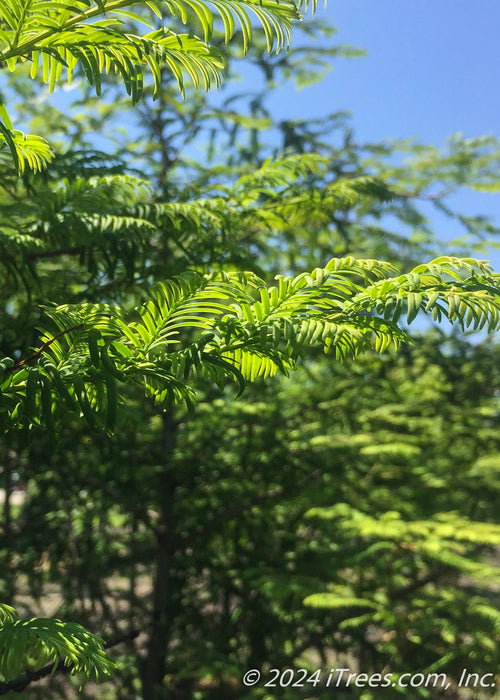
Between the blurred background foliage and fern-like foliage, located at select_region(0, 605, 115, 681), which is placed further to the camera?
the blurred background foliage

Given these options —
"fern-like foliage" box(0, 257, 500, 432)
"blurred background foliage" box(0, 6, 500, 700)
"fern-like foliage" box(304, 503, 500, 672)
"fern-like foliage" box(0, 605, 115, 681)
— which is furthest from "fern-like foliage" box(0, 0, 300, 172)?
"fern-like foliage" box(304, 503, 500, 672)

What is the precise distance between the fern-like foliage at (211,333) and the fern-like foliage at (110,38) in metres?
0.44

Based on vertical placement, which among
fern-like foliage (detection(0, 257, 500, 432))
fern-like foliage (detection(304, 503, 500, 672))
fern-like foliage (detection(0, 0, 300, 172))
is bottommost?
fern-like foliage (detection(304, 503, 500, 672))

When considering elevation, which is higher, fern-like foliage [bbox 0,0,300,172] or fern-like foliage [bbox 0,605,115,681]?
fern-like foliage [bbox 0,0,300,172]

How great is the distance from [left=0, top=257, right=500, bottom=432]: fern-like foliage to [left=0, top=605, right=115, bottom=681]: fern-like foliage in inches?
17.5

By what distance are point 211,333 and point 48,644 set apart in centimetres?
74

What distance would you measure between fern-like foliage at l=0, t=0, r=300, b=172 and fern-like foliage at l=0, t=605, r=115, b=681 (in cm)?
100

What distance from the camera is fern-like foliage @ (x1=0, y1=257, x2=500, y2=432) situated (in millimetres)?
1342

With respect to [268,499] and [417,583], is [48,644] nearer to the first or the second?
[268,499]

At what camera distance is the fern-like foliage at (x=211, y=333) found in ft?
4.40

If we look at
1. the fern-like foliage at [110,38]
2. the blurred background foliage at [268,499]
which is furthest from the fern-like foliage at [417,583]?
the fern-like foliage at [110,38]

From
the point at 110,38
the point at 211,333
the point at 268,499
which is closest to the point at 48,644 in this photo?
the point at 211,333

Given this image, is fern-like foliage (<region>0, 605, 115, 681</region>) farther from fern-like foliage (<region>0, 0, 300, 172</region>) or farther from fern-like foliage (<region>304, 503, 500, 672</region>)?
fern-like foliage (<region>304, 503, 500, 672</region>)

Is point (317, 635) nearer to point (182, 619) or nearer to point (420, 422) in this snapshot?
point (182, 619)
